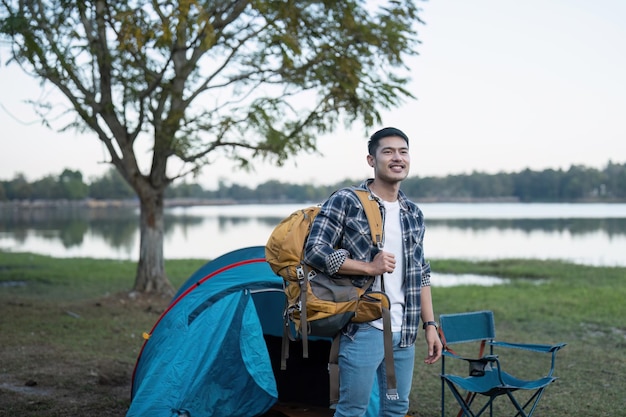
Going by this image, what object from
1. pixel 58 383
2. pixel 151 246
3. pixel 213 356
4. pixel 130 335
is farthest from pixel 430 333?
pixel 151 246

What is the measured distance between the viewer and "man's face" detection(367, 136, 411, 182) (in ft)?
9.95

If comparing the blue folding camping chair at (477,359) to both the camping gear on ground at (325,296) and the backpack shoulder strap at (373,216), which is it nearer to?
the camping gear on ground at (325,296)

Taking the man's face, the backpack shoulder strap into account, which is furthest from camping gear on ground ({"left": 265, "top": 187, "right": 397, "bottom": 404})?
the man's face

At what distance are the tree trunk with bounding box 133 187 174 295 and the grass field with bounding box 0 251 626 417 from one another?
0.27 m

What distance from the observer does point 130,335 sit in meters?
7.98

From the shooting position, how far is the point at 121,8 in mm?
9008

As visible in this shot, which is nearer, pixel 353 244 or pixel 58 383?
pixel 353 244

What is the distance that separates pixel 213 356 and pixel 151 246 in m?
6.25

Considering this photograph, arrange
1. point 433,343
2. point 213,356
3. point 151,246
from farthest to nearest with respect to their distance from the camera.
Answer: point 151,246, point 213,356, point 433,343

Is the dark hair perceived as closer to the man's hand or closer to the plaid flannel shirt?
the plaid flannel shirt

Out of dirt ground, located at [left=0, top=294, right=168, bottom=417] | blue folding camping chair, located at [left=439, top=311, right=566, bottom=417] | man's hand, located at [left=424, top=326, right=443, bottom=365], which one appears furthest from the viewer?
dirt ground, located at [left=0, top=294, right=168, bottom=417]

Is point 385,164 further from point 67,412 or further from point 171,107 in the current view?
point 171,107

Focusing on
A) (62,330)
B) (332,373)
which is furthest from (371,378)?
(62,330)

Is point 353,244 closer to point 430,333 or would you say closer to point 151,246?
point 430,333
